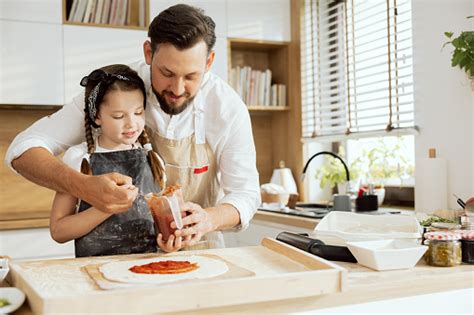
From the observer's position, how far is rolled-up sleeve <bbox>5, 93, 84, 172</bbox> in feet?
5.65

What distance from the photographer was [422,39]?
2947 millimetres

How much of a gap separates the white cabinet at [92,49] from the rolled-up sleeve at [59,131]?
1469mm

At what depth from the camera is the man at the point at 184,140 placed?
1.54 meters

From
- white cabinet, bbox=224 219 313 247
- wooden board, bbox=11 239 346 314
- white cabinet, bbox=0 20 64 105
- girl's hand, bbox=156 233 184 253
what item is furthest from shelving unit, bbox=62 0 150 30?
wooden board, bbox=11 239 346 314

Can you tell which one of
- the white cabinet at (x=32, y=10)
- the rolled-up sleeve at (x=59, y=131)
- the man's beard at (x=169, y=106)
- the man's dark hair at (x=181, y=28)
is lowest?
the rolled-up sleeve at (x=59, y=131)

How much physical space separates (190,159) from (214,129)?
13 cm

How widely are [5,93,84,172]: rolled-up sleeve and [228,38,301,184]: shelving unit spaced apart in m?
2.12

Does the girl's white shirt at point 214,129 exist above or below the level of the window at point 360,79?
below

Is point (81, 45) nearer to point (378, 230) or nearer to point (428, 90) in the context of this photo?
point (428, 90)

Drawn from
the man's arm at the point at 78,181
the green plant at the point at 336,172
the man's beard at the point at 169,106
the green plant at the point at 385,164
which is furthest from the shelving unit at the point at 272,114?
the man's arm at the point at 78,181

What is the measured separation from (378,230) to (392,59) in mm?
1811

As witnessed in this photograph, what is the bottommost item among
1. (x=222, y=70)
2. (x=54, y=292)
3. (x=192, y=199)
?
(x=54, y=292)

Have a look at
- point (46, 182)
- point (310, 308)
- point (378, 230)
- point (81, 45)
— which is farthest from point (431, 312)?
point (81, 45)

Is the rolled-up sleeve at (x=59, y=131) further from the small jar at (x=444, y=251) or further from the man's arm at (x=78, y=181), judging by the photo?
the small jar at (x=444, y=251)
